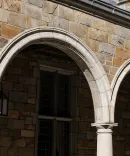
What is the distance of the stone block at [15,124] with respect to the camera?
22.6 feet

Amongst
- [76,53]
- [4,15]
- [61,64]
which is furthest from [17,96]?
[4,15]

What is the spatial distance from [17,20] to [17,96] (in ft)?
6.59

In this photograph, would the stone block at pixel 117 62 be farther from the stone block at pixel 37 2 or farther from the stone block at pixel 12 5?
the stone block at pixel 12 5

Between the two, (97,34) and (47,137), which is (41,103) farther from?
(97,34)

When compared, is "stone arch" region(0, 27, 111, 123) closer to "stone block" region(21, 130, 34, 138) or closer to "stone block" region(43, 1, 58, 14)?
"stone block" region(43, 1, 58, 14)

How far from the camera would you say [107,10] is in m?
6.48

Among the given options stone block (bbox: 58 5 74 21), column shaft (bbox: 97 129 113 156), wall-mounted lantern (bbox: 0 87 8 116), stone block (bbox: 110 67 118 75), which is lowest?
column shaft (bbox: 97 129 113 156)

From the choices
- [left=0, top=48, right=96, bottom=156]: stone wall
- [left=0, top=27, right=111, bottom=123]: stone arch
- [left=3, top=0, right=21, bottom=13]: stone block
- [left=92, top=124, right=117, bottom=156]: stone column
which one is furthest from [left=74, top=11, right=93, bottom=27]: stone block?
[left=92, top=124, right=117, bottom=156]: stone column

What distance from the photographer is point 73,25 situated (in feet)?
19.9

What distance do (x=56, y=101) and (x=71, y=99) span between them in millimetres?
357

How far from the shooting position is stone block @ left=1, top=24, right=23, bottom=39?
5223 millimetres

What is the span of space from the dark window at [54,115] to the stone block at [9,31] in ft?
8.00

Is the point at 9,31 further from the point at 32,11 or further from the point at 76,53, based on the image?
the point at 76,53

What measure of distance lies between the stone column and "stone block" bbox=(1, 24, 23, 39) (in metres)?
1.98
